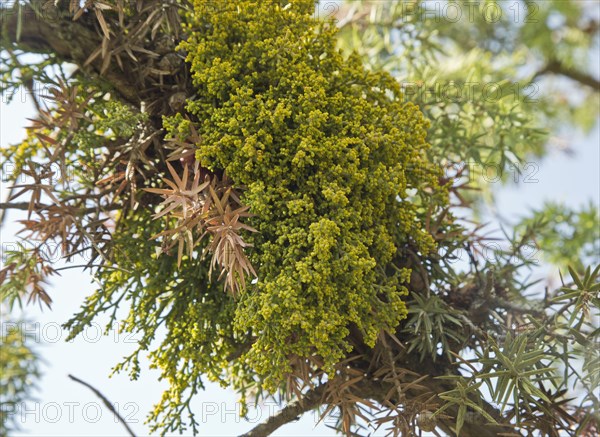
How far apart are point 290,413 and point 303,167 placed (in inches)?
18.0

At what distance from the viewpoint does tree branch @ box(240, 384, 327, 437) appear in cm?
119

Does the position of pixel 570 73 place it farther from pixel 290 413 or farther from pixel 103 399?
pixel 103 399

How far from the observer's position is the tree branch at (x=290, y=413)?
1.19 m

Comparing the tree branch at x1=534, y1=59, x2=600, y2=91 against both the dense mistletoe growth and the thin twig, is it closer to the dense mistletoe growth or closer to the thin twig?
the dense mistletoe growth

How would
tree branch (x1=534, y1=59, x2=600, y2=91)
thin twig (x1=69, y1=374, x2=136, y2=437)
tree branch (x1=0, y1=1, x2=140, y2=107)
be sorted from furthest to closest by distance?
1. tree branch (x1=534, y1=59, x2=600, y2=91)
2. tree branch (x1=0, y1=1, x2=140, y2=107)
3. thin twig (x1=69, y1=374, x2=136, y2=437)

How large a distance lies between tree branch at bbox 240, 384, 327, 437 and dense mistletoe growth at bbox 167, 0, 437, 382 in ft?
0.52

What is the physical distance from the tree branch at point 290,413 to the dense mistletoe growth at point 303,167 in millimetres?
159

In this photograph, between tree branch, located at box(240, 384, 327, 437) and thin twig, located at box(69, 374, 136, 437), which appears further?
tree branch, located at box(240, 384, 327, 437)

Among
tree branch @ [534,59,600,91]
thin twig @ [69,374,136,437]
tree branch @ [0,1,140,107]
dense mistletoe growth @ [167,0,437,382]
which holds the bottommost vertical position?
thin twig @ [69,374,136,437]

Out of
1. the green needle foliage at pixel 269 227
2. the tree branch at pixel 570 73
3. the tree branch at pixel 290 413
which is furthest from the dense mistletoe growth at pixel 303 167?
the tree branch at pixel 570 73

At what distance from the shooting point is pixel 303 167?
3.41 ft

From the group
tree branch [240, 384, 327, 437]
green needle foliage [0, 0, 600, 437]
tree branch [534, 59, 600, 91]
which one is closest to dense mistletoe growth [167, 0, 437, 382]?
green needle foliage [0, 0, 600, 437]

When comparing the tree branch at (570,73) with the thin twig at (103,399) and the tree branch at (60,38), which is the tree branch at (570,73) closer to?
the tree branch at (60,38)

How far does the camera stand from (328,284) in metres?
0.99
